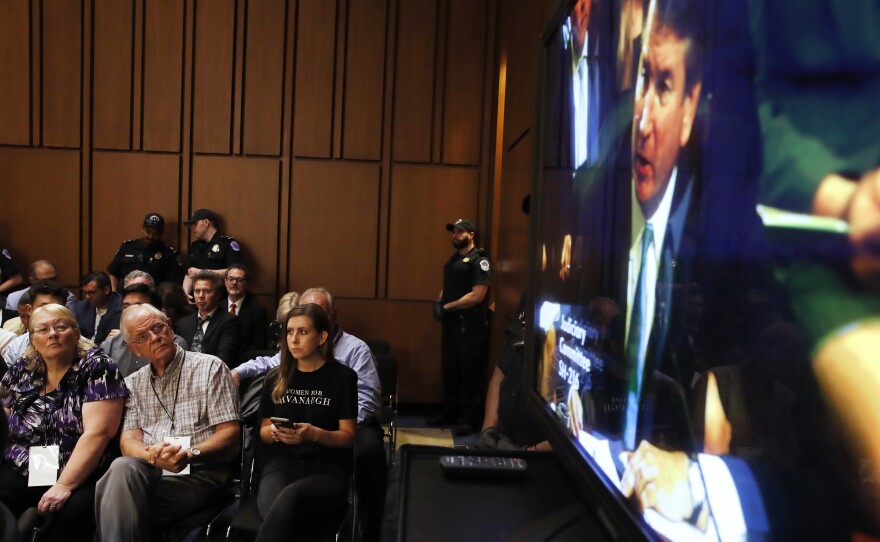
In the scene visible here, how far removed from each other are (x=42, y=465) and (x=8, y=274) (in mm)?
4517

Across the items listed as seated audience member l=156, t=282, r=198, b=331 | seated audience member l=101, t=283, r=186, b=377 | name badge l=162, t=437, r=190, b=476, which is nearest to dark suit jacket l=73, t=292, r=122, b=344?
seated audience member l=156, t=282, r=198, b=331

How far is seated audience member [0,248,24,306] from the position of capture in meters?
6.31

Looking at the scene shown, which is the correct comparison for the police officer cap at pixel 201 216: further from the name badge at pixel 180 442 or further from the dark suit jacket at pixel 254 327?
the name badge at pixel 180 442

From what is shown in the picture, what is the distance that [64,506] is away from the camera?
107 inches

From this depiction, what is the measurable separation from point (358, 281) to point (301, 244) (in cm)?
71

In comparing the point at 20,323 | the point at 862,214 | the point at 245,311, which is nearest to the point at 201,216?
the point at 245,311

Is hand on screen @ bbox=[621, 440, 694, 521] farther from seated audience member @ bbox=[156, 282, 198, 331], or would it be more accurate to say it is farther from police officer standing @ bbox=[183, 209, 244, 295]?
police officer standing @ bbox=[183, 209, 244, 295]

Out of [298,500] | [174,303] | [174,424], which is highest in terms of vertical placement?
[174,303]

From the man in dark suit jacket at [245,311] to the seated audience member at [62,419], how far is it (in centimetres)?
218

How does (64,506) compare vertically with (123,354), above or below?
below

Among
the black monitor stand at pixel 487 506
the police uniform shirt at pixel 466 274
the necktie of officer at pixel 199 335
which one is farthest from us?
the police uniform shirt at pixel 466 274

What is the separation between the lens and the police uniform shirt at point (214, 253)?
6414 millimetres

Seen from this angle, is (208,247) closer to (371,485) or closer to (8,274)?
(8,274)

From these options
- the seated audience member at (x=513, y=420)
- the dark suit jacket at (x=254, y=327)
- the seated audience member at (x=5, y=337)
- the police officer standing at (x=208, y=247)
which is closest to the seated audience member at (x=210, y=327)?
the dark suit jacket at (x=254, y=327)
